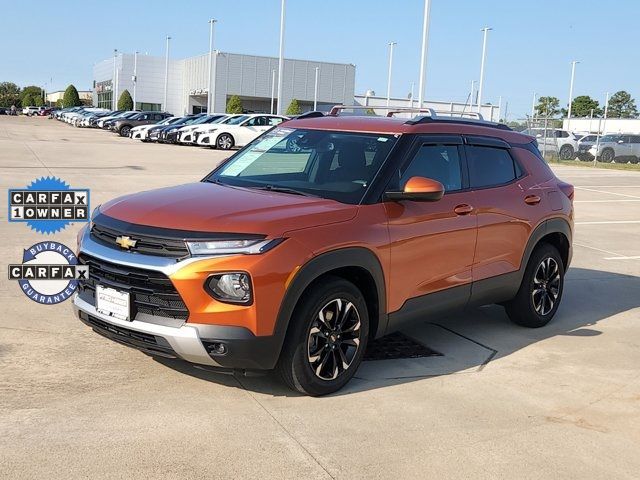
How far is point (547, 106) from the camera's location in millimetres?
113625

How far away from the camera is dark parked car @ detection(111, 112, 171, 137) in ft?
140

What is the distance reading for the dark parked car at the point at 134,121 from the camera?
42.5 m

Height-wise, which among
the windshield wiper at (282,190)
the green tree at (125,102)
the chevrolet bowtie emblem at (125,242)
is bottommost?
the chevrolet bowtie emblem at (125,242)

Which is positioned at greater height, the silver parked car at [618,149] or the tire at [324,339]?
the silver parked car at [618,149]

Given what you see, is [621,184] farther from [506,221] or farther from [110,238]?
[110,238]

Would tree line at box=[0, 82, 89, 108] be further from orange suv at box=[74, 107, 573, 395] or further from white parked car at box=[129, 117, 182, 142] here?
orange suv at box=[74, 107, 573, 395]

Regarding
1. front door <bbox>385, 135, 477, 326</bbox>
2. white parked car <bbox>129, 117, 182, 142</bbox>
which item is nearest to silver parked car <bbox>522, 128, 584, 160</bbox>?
white parked car <bbox>129, 117, 182, 142</bbox>

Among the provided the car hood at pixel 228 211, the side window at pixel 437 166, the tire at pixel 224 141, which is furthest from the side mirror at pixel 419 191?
the tire at pixel 224 141

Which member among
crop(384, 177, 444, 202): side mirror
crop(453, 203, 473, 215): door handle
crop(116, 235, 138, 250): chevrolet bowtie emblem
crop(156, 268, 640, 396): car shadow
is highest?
crop(384, 177, 444, 202): side mirror

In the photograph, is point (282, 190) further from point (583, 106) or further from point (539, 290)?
point (583, 106)

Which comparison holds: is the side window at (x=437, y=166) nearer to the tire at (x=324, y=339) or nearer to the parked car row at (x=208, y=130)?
the tire at (x=324, y=339)

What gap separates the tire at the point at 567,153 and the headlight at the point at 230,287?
3650 centimetres

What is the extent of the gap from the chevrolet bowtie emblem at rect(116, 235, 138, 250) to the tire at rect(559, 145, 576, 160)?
36537 mm

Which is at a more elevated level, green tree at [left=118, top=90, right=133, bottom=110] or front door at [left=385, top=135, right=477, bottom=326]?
green tree at [left=118, top=90, right=133, bottom=110]
